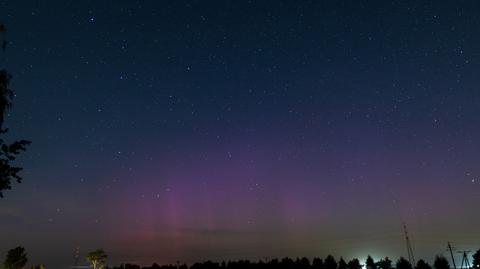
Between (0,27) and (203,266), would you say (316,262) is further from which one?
(0,27)

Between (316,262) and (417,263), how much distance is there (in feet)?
70.1

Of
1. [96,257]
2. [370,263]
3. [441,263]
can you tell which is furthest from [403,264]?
[96,257]

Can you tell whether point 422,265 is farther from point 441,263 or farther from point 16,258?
point 16,258

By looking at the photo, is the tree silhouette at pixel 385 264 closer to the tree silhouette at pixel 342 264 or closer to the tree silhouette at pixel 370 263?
the tree silhouette at pixel 370 263

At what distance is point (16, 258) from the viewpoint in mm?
68938

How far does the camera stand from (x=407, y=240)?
9319 centimetres

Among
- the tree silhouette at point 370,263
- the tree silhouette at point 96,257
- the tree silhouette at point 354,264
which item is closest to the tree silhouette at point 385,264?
the tree silhouette at point 370,263

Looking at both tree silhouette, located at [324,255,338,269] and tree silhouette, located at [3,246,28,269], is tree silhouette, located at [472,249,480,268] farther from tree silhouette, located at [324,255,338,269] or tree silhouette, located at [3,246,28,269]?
tree silhouette, located at [3,246,28,269]

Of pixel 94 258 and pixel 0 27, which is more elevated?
pixel 0 27

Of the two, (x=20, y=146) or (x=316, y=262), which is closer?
(x=20, y=146)

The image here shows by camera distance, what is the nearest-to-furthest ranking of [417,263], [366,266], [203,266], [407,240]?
[417,263] < [407,240] < [203,266] < [366,266]

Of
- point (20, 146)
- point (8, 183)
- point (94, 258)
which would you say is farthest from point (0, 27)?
point (94, 258)

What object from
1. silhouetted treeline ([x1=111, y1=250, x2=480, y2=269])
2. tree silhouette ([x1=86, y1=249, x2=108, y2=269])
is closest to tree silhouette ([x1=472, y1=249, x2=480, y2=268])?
silhouetted treeline ([x1=111, y1=250, x2=480, y2=269])

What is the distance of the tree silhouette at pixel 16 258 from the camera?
67688 millimetres
